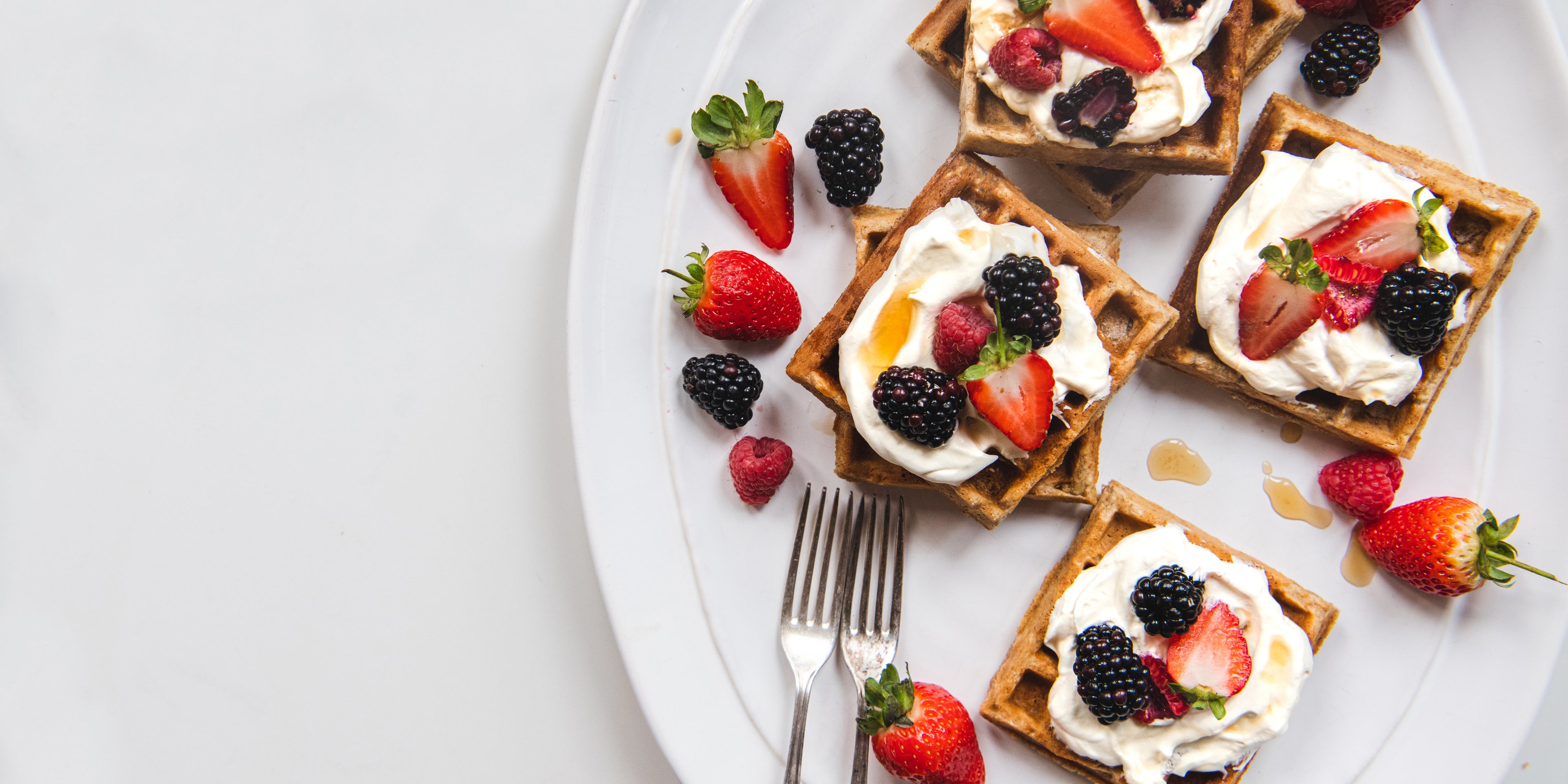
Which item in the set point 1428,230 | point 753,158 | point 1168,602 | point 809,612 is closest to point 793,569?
point 809,612

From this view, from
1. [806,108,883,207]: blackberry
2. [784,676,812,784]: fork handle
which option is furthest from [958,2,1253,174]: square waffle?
[784,676,812,784]: fork handle

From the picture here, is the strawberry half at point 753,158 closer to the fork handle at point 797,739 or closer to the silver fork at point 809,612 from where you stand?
the silver fork at point 809,612

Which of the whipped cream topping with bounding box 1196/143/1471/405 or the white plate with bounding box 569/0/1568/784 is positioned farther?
the white plate with bounding box 569/0/1568/784

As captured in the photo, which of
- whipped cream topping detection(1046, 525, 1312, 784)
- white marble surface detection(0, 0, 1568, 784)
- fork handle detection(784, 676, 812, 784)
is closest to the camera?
whipped cream topping detection(1046, 525, 1312, 784)

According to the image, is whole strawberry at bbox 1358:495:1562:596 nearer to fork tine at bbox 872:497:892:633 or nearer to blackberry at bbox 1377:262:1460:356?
blackberry at bbox 1377:262:1460:356

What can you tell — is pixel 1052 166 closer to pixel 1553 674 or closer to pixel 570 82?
pixel 570 82

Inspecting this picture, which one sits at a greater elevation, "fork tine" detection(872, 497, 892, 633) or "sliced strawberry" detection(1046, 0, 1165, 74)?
"sliced strawberry" detection(1046, 0, 1165, 74)

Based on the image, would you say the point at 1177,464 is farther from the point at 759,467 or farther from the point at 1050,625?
the point at 759,467

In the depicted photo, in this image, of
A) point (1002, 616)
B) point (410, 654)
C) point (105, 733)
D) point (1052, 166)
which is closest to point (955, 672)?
point (1002, 616)
